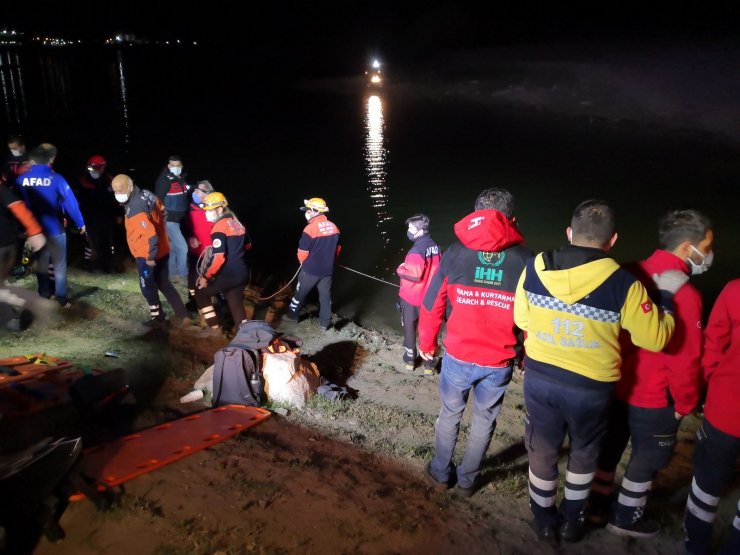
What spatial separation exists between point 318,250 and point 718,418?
5214 mm

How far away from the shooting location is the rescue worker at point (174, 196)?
906 cm

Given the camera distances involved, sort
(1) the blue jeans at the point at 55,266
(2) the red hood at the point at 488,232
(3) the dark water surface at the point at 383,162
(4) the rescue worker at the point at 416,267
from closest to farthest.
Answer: (2) the red hood at the point at 488,232
(4) the rescue worker at the point at 416,267
(1) the blue jeans at the point at 55,266
(3) the dark water surface at the point at 383,162

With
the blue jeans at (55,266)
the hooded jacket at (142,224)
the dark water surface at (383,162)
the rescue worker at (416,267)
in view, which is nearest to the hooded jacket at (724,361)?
the rescue worker at (416,267)

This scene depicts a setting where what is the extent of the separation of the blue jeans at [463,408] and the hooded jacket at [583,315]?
0.53m

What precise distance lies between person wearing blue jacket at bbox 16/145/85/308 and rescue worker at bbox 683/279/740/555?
7439 millimetres

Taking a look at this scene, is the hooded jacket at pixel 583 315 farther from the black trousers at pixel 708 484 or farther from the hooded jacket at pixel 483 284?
the black trousers at pixel 708 484

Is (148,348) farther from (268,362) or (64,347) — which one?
(268,362)

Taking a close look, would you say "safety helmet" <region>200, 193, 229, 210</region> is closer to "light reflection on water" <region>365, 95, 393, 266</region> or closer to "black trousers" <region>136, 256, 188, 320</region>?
"black trousers" <region>136, 256, 188, 320</region>

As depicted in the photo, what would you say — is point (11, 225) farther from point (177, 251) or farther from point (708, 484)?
point (708, 484)

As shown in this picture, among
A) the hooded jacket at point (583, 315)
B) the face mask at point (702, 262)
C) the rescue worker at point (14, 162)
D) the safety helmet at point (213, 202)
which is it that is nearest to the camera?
the hooded jacket at point (583, 315)

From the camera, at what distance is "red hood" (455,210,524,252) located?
12.3 feet

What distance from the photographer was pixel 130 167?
2180 cm

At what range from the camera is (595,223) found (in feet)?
10.8

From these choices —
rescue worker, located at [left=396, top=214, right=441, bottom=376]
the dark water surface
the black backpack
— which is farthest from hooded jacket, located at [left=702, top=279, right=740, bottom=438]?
the dark water surface
